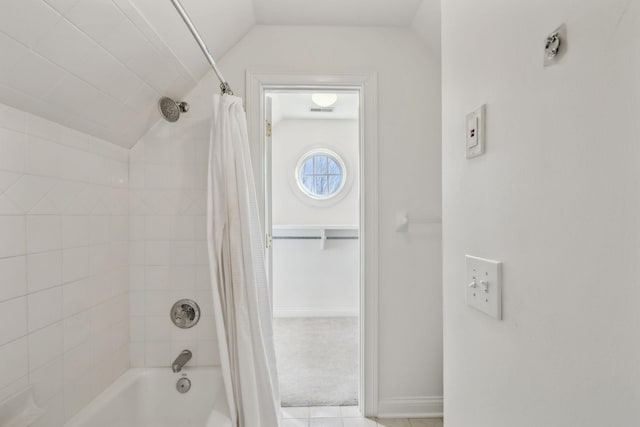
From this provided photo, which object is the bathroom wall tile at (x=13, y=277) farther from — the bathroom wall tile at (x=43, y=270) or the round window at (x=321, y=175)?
the round window at (x=321, y=175)

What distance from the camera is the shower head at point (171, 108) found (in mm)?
1613

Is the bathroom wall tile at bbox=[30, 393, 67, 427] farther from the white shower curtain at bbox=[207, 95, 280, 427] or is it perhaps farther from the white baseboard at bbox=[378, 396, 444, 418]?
the white baseboard at bbox=[378, 396, 444, 418]

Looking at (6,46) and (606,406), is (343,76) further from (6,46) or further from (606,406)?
(606,406)

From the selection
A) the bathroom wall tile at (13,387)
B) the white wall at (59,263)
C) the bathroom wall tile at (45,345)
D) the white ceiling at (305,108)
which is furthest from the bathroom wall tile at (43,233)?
the white ceiling at (305,108)

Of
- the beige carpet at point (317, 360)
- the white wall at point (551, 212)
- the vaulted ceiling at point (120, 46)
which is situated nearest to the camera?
the white wall at point (551, 212)

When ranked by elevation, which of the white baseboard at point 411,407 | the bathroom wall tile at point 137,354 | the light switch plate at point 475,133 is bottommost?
the white baseboard at point 411,407

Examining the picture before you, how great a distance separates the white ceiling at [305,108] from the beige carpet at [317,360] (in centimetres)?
224

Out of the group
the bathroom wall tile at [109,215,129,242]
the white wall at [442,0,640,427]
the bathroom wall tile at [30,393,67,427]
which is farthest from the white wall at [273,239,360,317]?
the white wall at [442,0,640,427]

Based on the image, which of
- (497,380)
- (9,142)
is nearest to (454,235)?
(497,380)

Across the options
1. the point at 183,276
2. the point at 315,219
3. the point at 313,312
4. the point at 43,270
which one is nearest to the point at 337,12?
Answer: the point at 183,276

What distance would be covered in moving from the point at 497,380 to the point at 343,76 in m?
1.63

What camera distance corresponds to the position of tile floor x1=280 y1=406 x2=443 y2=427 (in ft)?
5.94

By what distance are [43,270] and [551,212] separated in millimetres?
1556

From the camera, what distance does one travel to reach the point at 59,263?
125 centimetres
